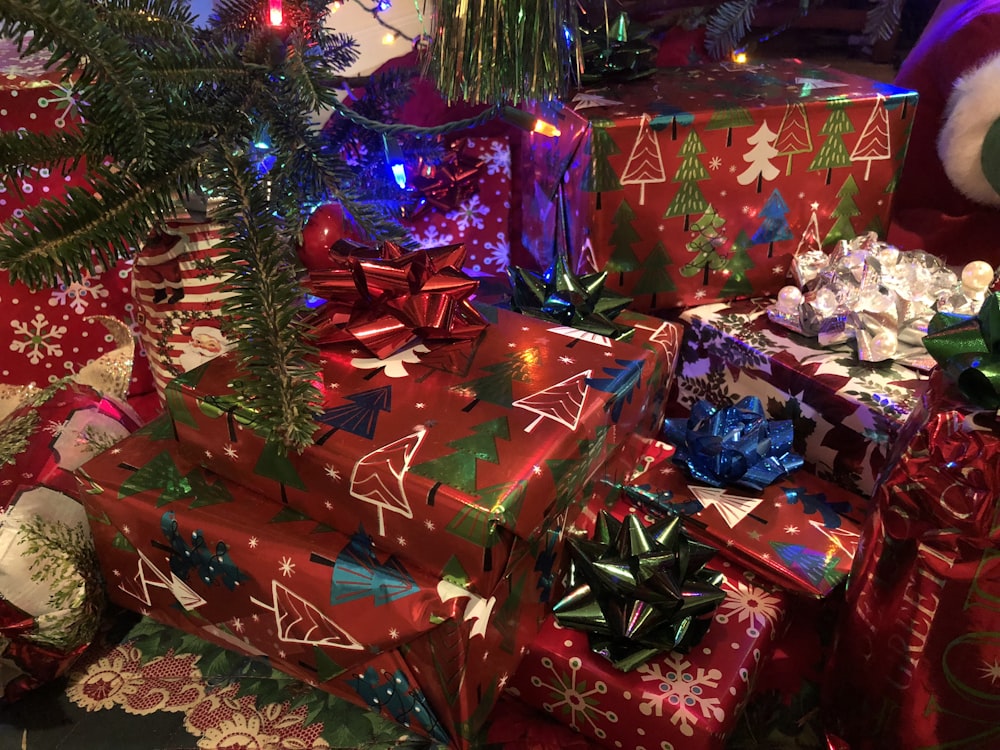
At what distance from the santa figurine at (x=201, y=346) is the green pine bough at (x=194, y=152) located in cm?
16

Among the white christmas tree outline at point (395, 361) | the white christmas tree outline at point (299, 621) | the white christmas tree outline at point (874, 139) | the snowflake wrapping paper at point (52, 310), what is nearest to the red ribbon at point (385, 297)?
the white christmas tree outline at point (395, 361)

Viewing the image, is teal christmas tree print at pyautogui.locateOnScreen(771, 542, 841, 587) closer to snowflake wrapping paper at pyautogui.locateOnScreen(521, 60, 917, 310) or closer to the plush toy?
snowflake wrapping paper at pyautogui.locateOnScreen(521, 60, 917, 310)

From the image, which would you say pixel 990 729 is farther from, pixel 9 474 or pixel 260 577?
pixel 9 474

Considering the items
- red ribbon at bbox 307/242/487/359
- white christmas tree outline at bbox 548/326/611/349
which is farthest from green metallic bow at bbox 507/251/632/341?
red ribbon at bbox 307/242/487/359

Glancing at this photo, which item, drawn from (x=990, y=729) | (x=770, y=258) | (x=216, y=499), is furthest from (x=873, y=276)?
(x=216, y=499)

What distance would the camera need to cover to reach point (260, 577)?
589 mm

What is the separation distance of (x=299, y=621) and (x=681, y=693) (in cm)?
31

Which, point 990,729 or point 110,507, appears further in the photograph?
point 110,507

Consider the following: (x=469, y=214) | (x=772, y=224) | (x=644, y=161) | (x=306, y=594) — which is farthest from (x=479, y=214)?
(x=306, y=594)

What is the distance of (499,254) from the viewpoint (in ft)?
3.44

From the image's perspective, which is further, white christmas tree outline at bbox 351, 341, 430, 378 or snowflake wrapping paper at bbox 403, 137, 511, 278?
snowflake wrapping paper at bbox 403, 137, 511, 278

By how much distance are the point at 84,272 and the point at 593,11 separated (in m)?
0.78

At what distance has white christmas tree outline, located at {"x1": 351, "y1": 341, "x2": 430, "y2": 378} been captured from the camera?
0.63 meters

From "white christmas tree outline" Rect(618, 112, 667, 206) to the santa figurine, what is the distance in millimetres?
464
